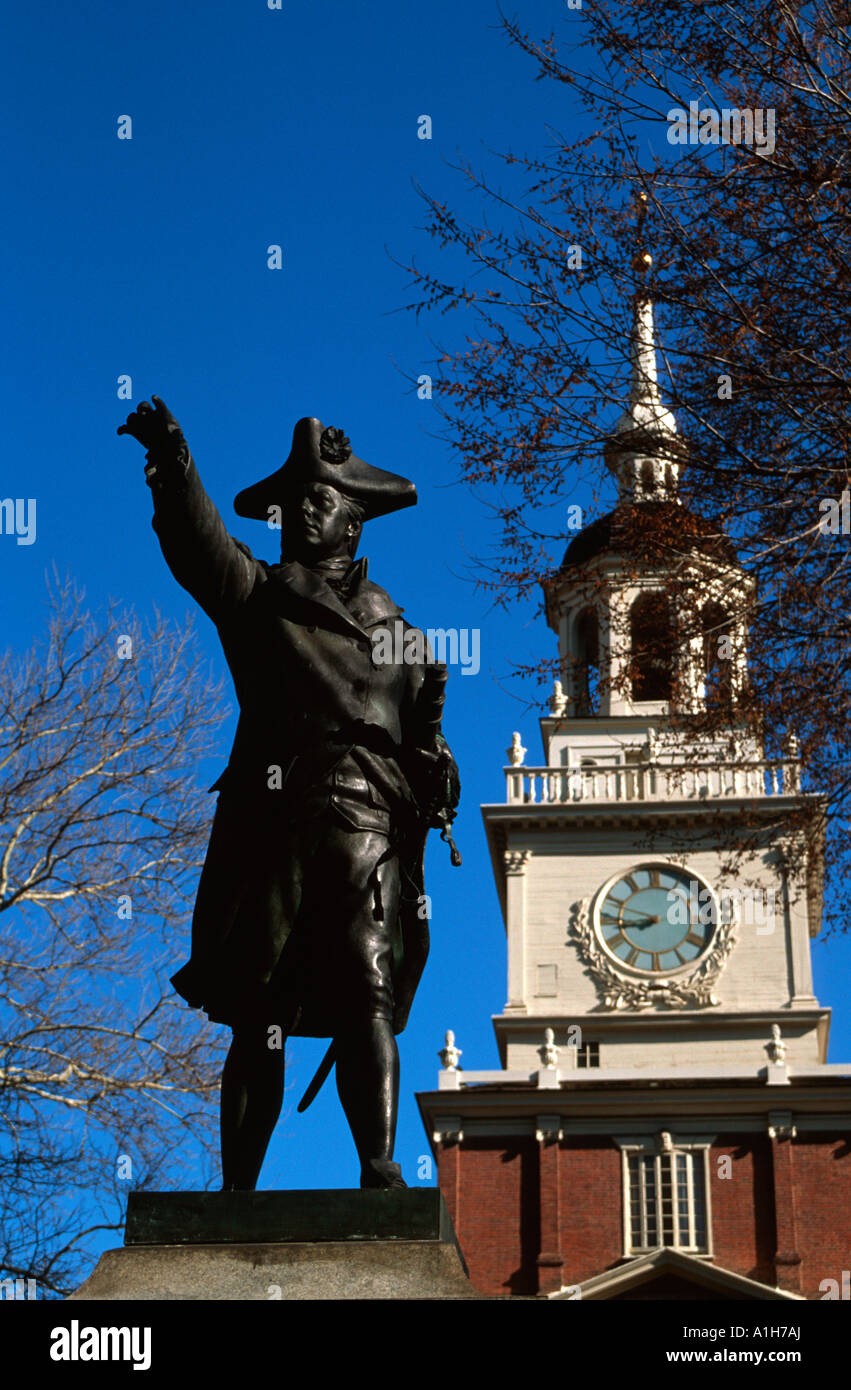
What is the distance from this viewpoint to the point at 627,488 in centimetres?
1390

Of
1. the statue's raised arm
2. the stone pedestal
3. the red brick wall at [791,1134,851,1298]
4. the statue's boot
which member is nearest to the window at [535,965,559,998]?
the red brick wall at [791,1134,851,1298]

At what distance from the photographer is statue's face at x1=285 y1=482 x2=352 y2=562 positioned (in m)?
7.14

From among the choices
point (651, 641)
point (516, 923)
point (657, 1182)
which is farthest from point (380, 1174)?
point (516, 923)

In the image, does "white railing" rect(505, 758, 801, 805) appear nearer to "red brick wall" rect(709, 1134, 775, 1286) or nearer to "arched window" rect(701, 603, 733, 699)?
"red brick wall" rect(709, 1134, 775, 1286)

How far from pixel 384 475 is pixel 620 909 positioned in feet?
126

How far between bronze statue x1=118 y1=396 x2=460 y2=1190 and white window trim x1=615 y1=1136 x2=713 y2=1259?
35191 mm

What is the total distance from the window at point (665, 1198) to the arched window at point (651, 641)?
27707 mm

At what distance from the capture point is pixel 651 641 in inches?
576

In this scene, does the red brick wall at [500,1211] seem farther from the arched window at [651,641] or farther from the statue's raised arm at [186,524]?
the statue's raised arm at [186,524]

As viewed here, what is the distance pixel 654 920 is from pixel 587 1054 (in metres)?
3.53

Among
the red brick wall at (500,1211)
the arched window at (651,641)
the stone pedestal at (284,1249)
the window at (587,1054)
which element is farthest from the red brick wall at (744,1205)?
the stone pedestal at (284,1249)

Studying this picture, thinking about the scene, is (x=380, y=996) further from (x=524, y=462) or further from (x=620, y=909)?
(x=620, y=909)

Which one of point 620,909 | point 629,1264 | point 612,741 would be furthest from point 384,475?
point 612,741

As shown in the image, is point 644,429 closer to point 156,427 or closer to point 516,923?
point 156,427
